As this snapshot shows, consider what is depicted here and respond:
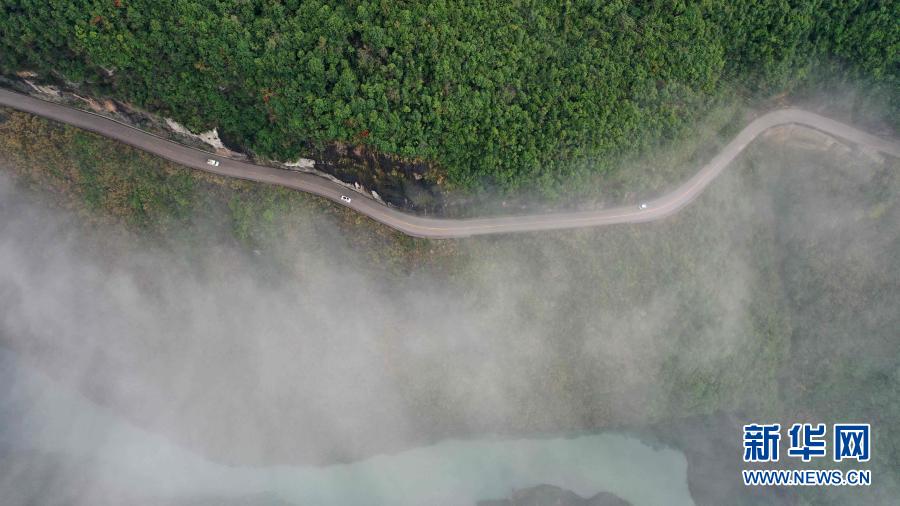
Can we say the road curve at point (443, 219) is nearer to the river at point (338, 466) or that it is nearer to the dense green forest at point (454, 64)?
the dense green forest at point (454, 64)

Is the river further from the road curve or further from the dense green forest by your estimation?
the dense green forest

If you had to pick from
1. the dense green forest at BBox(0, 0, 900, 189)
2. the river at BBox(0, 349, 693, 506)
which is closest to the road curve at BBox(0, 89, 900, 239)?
the dense green forest at BBox(0, 0, 900, 189)

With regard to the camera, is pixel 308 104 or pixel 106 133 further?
pixel 106 133

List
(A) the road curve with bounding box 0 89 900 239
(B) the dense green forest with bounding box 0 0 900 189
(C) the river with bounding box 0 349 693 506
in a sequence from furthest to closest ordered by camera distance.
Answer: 1. (C) the river with bounding box 0 349 693 506
2. (A) the road curve with bounding box 0 89 900 239
3. (B) the dense green forest with bounding box 0 0 900 189

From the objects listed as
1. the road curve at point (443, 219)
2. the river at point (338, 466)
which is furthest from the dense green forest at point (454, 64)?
the river at point (338, 466)

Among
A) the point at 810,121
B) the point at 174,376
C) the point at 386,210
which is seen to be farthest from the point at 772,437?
the point at 174,376

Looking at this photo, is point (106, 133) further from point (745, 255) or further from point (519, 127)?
point (745, 255)
